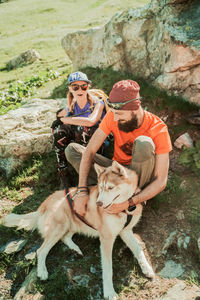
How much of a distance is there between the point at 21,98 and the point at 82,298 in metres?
7.95

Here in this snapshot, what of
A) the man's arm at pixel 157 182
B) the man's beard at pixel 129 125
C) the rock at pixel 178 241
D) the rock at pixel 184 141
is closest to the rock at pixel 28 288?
the man's arm at pixel 157 182

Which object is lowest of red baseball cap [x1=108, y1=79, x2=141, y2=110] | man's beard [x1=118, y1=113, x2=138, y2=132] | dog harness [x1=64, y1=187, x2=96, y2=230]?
dog harness [x1=64, y1=187, x2=96, y2=230]

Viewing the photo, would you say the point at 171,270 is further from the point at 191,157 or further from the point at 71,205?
the point at 191,157

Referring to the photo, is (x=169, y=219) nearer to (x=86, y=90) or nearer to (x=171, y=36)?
(x=86, y=90)

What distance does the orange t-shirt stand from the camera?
3.29m

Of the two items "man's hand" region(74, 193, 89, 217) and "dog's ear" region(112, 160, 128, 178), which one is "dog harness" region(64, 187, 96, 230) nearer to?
"man's hand" region(74, 193, 89, 217)

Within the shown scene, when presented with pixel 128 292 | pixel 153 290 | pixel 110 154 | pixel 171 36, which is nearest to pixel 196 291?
pixel 153 290

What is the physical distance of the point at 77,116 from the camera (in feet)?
15.4

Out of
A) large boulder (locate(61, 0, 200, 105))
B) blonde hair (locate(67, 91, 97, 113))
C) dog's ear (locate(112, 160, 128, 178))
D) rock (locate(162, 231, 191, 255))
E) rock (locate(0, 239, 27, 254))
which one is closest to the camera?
dog's ear (locate(112, 160, 128, 178))

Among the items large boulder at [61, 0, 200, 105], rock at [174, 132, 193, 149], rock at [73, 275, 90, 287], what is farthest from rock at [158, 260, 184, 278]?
large boulder at [61, 0, 200, 105]

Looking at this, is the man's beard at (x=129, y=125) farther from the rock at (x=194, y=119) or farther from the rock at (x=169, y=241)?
the rock at (x=194, y=119)

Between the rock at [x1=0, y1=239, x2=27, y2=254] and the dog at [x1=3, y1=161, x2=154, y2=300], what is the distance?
0.22 metres

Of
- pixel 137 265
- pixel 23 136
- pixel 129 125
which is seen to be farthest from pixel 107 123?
pixel 23 136

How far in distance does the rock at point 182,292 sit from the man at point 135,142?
107 centimetres
